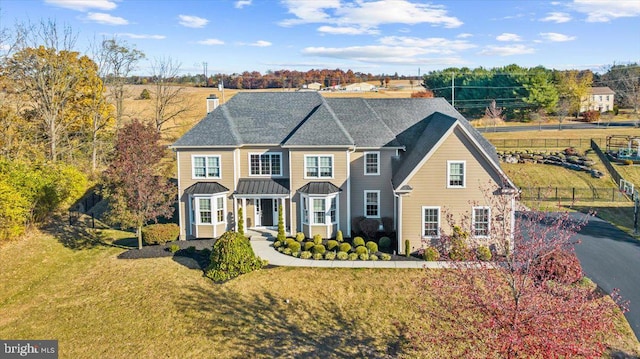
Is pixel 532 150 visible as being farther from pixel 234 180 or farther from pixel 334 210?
pixel 234 180

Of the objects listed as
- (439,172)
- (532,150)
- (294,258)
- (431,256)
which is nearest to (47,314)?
(294,258)

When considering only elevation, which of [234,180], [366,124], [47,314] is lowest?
[47,314]

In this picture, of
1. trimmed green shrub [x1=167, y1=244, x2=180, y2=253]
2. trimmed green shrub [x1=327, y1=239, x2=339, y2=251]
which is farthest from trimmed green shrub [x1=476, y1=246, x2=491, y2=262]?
trimmed green shrub [x1=167, y1=244, x2=180, y2=253]

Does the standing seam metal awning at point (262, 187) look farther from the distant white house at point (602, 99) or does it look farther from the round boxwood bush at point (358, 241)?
the distant white house at point (602, 99)

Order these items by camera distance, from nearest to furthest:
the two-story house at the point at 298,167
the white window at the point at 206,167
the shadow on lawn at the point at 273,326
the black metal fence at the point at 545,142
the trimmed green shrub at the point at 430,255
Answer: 1. the shadow on lawn at the point at 273,326
2. the trimmed green shrub at the point at 430,255
3. the two-story house at the point at 298,167
4. the white window at the point at 206,167
5. the black metal fence at the point at 545,142

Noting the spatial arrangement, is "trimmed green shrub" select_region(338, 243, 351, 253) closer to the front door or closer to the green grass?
the green grass

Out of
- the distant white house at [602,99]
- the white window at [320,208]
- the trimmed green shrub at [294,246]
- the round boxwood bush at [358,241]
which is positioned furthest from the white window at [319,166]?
the distant white house at [602,99]

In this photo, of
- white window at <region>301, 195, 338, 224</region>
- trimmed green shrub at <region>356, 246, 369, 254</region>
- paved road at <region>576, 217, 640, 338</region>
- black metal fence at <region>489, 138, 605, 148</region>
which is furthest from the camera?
black metal fence at <region>489, 138, 605, 148</region>
